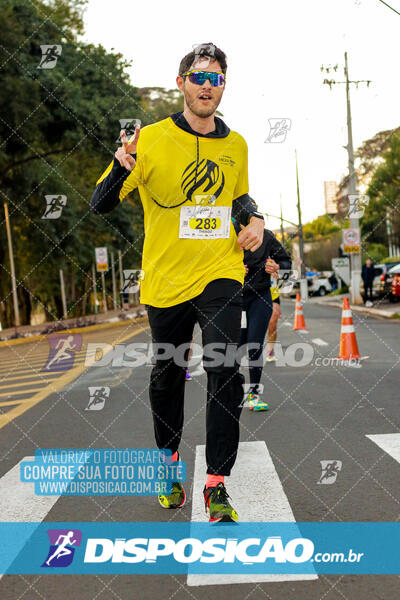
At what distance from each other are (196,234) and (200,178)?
0.88 feet

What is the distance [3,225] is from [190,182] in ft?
80.0

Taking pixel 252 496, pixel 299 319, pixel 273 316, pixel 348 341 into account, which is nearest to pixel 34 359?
pixel 348 341

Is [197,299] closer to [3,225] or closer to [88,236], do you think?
[3,225]

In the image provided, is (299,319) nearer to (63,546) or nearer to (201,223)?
(201,223)

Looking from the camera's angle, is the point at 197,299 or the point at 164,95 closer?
the point at 197,299

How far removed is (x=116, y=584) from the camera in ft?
9.97

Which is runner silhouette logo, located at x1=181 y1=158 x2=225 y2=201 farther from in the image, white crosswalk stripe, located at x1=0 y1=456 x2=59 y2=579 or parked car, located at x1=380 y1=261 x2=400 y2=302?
parked car, located at x1=380 y1=261 x2=400 y2=302

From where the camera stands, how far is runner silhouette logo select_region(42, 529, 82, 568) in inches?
130

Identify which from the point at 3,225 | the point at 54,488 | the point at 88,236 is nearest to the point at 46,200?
the point at 3,225

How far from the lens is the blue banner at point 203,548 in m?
3.14

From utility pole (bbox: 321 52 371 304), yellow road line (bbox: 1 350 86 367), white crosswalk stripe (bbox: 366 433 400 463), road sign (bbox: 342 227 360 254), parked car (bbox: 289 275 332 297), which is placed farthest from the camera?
parked car (bbox: 289 275 332 297)

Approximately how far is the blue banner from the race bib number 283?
1.34 meters

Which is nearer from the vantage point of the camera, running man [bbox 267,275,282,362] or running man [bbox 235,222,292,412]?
running man [bbox 235,222,292,412]

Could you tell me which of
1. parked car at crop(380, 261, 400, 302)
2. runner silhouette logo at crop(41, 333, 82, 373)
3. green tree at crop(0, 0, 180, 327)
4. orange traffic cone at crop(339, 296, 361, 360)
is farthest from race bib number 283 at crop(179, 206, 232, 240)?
parked car at crop(380, 261, 400, 302)
